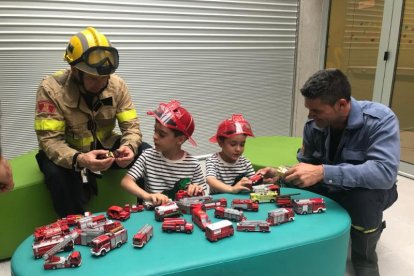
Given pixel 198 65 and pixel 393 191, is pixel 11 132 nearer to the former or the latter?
pixel 198 65

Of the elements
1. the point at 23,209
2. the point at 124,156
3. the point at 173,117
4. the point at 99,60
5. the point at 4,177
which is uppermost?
the point at 99,60

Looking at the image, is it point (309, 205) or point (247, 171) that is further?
point (247, 171)

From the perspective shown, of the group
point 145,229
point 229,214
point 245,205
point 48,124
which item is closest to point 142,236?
point 145,229

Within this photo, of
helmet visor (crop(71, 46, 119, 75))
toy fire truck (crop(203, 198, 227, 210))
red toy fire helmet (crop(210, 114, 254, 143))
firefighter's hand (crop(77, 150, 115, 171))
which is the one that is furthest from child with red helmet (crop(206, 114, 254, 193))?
helmet visor (crop(71, 46, 119, 75))

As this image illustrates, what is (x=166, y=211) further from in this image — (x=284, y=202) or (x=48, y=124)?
(x=48, y=124)

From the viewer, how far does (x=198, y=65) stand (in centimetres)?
399

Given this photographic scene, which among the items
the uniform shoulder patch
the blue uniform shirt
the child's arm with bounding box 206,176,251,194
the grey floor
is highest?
the uniform shoulder patch

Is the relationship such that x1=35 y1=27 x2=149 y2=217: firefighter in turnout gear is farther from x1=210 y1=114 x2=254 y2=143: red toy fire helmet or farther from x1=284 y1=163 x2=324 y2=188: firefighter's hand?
x1=284 y1=163 x2=324 y2=188: firefighter's hand

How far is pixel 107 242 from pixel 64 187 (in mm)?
846

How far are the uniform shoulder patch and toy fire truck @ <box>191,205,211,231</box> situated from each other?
1.11m

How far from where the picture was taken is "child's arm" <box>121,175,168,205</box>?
177 cm

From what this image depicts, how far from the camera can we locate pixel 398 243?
239 centimetres

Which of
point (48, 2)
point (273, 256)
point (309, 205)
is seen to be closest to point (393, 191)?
point (309, 205)

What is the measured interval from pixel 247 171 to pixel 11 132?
7.58 ft
